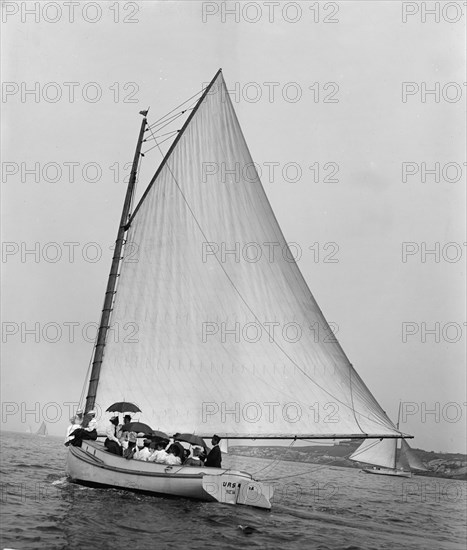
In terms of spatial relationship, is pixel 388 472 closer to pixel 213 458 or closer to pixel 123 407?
pixel 123 407

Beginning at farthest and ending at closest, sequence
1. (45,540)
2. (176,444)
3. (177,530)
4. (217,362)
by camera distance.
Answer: (217,362), (176,444), (177,530), (45,540)

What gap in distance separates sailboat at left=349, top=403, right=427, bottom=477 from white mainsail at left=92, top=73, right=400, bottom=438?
52543 mm

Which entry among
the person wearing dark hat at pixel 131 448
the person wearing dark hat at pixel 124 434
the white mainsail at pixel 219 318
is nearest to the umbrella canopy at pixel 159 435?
the white mainsail at pixel 219 318

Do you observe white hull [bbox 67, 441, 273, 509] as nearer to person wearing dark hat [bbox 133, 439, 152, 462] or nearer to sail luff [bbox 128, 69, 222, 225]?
person wearing dark hat [bbox 133, 439, 152, 462]

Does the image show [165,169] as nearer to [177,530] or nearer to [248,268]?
[248,268]

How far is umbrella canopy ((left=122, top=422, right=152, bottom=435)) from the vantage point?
2491cm

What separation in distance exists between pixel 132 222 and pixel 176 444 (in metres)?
9.39

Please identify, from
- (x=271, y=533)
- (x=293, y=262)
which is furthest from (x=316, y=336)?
(x=271, y=533)

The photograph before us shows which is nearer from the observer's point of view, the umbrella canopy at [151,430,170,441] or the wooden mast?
the umbrella canopy at [151,430,170,441]

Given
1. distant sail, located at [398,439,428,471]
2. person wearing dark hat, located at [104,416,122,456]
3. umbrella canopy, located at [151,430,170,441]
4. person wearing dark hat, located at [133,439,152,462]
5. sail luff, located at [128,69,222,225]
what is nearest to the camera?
person wearing dark hat, located at [133,439,152,462]

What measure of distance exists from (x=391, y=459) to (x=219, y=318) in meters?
60.5

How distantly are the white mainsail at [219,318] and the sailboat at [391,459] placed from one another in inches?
2069

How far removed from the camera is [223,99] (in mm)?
29562

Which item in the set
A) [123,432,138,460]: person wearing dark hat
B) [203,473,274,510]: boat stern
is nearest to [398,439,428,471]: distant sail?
[123,432,138,460]: person wearing dark hat
